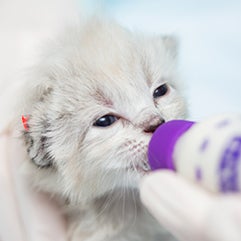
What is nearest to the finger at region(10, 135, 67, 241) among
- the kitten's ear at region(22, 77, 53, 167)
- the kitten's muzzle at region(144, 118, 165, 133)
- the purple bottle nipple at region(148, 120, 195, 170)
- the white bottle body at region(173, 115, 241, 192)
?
the kitten's ear at region(22, 77, 53, 167)

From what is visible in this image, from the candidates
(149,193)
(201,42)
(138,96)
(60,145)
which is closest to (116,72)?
(138,96)

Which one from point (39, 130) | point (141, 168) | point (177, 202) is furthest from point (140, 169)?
point (177, 202)

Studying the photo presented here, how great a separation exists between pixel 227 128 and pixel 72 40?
1.89ft

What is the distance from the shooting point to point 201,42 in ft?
5.95

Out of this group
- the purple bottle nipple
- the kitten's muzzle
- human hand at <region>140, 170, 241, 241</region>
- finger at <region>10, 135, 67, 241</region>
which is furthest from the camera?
finger at <region>10, 135, 67, 241</region>

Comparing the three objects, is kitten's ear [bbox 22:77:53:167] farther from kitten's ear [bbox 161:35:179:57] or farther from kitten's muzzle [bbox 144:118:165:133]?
kitten's ear [bbox 161:35:179:57]

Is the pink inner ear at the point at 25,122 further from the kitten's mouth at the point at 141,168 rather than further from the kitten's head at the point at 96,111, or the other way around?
the kitten's mouth at the point at 141,168

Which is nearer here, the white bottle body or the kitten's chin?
the white bottle body

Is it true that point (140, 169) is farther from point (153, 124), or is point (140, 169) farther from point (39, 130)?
point (39, 130)

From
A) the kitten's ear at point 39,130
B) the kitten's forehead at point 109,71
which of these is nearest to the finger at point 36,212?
the kitten's ear at point 39,130

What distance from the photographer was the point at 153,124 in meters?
0.81

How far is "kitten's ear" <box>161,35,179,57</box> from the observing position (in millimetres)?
1111

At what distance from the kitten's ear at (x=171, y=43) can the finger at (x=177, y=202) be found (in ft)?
2.06

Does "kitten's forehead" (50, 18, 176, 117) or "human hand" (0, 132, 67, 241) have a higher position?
"kitten's forehead" (50, 18, 176, 117)
